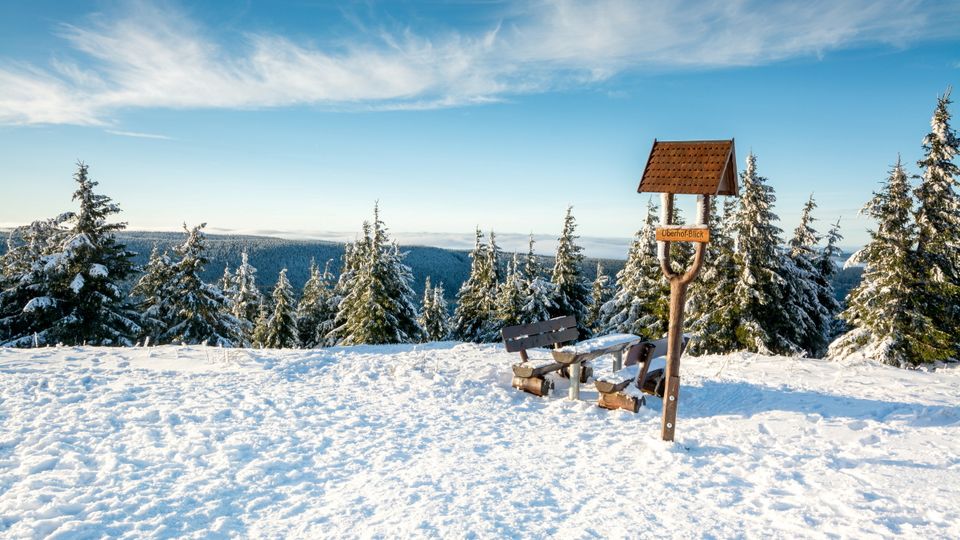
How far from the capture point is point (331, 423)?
27.7 ft

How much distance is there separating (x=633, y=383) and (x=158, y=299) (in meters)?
27.8

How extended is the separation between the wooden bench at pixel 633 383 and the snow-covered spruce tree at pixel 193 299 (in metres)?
22.2

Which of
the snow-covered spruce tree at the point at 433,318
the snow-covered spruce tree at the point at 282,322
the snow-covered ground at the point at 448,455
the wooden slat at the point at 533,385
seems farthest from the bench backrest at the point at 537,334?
the snow-covered spruce tree at the point at 433,318

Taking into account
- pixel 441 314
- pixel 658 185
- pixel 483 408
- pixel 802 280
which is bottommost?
pixel 441 314

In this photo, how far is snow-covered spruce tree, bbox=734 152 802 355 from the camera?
2194 cm

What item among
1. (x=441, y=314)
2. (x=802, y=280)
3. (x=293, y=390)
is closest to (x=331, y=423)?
(x=293, y=390)

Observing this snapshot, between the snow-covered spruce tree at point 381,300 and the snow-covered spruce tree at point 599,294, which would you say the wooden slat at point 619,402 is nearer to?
the snow-covered spruce tree at point 381,300

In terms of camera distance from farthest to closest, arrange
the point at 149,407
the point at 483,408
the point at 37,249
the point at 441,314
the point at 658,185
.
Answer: the point at 441,314 → the point at 37,249 → the point at 483,408 → the point at 149,407 → the point at 658,185

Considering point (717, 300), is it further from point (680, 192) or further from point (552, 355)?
point (680, 192)

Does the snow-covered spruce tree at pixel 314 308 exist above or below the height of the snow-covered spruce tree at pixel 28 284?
below

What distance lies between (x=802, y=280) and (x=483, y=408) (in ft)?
74.4

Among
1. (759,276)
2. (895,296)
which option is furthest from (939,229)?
(759,276)

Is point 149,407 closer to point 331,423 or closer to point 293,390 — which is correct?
point 293,390

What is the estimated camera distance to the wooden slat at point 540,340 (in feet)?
36.5
